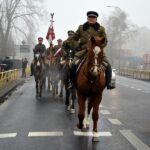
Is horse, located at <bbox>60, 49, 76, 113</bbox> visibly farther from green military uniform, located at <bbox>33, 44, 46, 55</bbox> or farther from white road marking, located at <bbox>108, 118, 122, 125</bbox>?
green military uniform, located at <bbox>33, 44, 46, 55</bbox>

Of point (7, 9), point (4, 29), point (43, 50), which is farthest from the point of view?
point (4, 29)

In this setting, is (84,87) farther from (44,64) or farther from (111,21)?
(111,21)

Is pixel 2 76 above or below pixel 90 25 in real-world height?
below

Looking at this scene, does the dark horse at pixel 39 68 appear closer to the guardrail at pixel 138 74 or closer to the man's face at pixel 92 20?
the man's face at pixel 92 20

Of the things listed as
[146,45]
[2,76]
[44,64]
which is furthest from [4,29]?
[146,45]

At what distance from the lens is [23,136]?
1078 cm

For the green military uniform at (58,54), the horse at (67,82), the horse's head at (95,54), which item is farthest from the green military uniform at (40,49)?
the horse's head at (95,54)

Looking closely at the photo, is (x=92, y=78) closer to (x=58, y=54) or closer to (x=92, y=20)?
(x=92, y=20)

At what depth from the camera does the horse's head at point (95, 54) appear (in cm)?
986

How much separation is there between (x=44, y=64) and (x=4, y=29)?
224 ft

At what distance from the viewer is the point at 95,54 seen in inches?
389

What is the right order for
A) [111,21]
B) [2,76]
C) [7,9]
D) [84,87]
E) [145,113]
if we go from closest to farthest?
[84,87] < [145,113] < [2,76] < [7,9] < [111,21]

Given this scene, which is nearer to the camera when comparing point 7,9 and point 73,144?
point 73,144

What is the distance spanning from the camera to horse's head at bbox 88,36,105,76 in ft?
32.4
